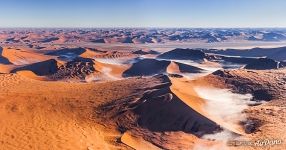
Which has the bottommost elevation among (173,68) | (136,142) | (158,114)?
(173,68)

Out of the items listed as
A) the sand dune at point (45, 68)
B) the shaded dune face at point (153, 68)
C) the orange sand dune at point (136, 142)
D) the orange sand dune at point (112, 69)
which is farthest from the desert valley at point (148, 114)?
the sand dune at point (45, 68)

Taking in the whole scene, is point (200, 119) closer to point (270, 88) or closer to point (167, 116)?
point (167, 116)

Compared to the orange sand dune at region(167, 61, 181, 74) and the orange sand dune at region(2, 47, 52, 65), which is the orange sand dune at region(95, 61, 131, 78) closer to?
the orange sand dune at region(167, 61, 181, 74)

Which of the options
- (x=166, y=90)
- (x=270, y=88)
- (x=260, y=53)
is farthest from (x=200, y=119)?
(x=260, y=53)

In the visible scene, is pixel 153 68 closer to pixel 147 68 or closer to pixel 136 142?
pixel 147 68

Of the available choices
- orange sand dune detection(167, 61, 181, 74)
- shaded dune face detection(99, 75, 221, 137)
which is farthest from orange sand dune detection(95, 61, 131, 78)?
shaded dune face detection(99, 75, 221, 137)

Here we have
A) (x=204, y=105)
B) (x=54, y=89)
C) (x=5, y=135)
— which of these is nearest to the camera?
(x=5, y=135)

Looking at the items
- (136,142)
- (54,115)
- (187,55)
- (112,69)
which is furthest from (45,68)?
(136,142)

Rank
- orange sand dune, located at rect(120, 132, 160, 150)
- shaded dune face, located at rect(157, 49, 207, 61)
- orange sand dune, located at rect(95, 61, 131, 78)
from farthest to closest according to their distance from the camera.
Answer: shaded dune face, located at rect(157, 49, 207, 61) < orange sand dune, located at rect(95, 61, 131, 78) < orange sand dune, located at rect(120, 132, 160, 150)

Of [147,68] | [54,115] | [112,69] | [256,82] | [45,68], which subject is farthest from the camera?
[147,68]
